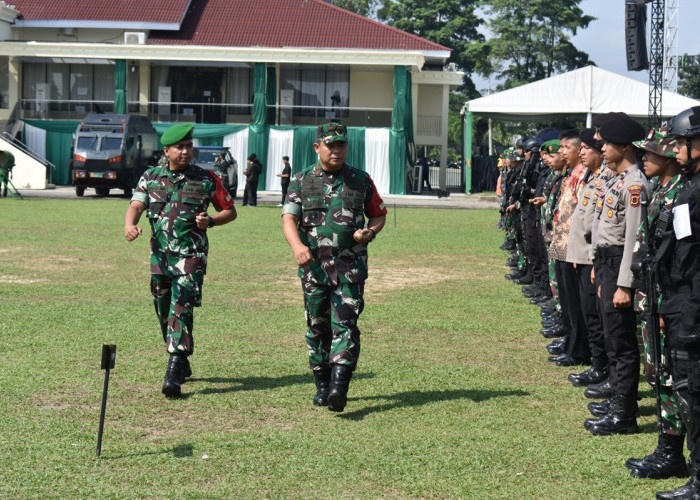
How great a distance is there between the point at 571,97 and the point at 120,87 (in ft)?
68.1

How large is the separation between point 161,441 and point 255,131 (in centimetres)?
4224

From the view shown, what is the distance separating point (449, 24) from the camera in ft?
257

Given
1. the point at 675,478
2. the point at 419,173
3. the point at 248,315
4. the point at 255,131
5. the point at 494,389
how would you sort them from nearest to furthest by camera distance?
the point at 675,478, the point at 494,389, the point at 248,315, the point at 255,131, the point at 419,173

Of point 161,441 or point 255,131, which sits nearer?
point 161,441

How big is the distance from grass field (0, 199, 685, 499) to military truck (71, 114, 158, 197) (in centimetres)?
2538

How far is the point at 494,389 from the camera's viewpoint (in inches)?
326

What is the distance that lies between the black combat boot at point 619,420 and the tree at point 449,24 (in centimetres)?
7235

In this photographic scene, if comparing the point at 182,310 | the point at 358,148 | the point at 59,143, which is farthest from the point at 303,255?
the point at 59,143

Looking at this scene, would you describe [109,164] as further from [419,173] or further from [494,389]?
[494,389]

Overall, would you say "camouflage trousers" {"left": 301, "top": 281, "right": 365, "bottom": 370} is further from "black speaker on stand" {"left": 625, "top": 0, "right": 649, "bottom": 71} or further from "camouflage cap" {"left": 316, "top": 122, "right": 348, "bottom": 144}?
"black speaker on stand" {"left": 625, "top": 0, "right": 649, "bottom": 71}

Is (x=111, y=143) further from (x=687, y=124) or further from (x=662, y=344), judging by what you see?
(x=687, y=124)

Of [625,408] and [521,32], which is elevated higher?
[521,32]

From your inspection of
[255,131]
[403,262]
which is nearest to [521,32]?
[255,131]

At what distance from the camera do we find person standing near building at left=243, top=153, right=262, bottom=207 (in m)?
34.9
